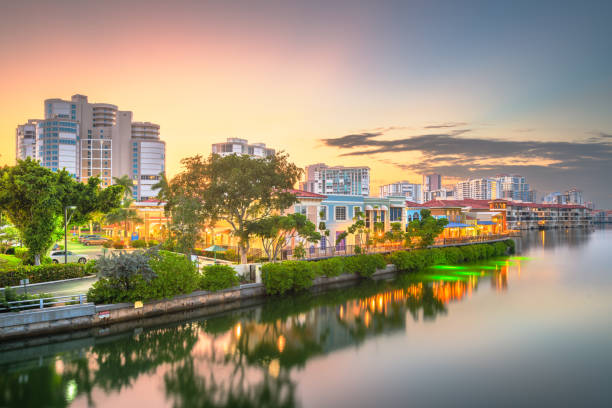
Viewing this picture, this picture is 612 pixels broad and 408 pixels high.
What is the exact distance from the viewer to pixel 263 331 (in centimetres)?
1944

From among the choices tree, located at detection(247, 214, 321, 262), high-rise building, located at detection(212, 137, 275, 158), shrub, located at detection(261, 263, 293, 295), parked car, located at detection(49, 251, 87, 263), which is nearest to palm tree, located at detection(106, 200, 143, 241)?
parked car, located at detection(49, 251, 87, 263)

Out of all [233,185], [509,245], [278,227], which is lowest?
[509,245]

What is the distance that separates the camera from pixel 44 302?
17609 millimetres

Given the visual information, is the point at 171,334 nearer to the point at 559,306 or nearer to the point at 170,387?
the point at 170,387

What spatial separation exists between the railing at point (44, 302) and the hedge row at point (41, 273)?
12.6 ft

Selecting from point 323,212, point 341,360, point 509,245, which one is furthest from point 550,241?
point 341,360

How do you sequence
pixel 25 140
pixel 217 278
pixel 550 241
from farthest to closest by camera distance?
pixel 25 140 < pixel 550 241 < pixel 217 278

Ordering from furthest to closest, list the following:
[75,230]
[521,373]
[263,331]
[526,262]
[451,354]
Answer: [75,230] < [526,262] < [263,331] < [451,354] < [521,373]

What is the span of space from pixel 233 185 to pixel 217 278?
250 inches

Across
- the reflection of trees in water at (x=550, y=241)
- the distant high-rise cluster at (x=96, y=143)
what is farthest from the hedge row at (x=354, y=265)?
the distant high-rise cluster at (x=96, y=143)

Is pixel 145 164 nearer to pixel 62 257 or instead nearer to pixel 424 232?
pixel 62 257

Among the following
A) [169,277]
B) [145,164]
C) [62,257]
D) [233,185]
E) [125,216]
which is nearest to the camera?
[169,277]

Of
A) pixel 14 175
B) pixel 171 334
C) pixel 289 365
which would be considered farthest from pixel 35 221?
pixel 289 365

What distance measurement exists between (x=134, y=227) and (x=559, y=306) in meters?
47.9
